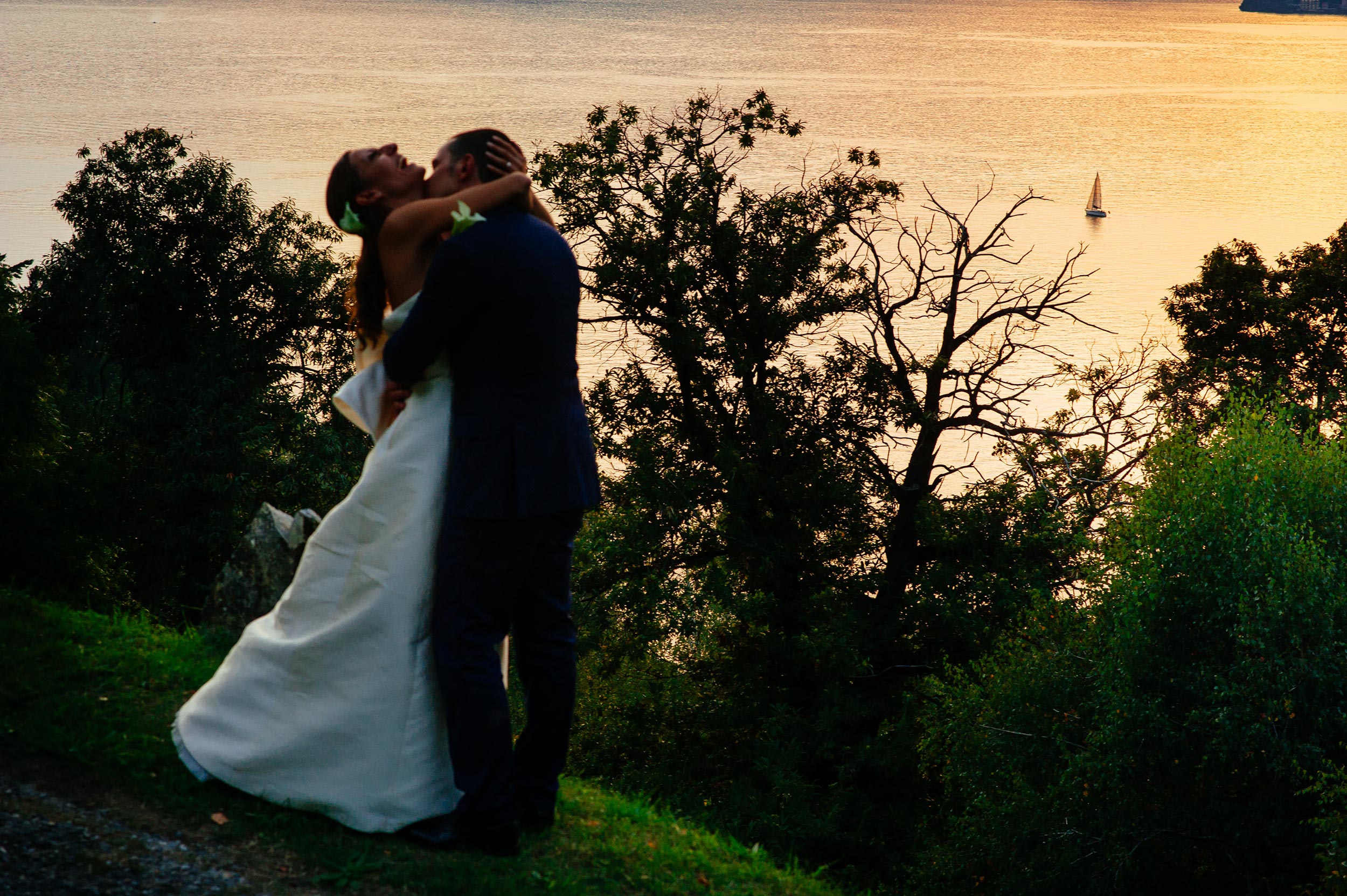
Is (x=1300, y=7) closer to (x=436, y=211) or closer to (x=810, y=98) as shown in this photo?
(x=810, y=98)

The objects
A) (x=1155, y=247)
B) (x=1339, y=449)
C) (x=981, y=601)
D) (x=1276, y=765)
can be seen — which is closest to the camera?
(x=1276, y=765)

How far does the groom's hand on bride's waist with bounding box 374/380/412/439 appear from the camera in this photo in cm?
355

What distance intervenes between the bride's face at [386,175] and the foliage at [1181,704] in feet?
38.0

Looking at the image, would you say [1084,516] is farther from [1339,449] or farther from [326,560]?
[326,560]

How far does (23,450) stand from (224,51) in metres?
92.5

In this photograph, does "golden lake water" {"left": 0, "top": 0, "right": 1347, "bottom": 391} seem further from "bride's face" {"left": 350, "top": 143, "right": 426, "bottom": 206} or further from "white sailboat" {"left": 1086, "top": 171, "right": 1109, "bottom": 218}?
"bride's face" {"left": 350, "top": 143, "right": 426, "bottom": 206}

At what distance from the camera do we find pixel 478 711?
11.2 ft

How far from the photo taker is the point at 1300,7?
164625 mm

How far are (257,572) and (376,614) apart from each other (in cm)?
234

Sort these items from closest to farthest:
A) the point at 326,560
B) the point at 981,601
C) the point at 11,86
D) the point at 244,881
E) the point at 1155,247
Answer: the point at 244,881, the point at 326,560, the point at 981,601, the point at 1155,247, the point at 11,86

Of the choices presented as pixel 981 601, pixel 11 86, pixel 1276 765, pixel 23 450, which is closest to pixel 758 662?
pixel 981 601

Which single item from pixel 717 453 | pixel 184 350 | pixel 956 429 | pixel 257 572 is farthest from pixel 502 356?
pixel 184 350

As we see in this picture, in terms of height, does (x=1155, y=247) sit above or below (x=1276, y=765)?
above

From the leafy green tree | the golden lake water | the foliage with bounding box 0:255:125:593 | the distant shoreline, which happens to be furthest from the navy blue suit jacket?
the distant shoreline
